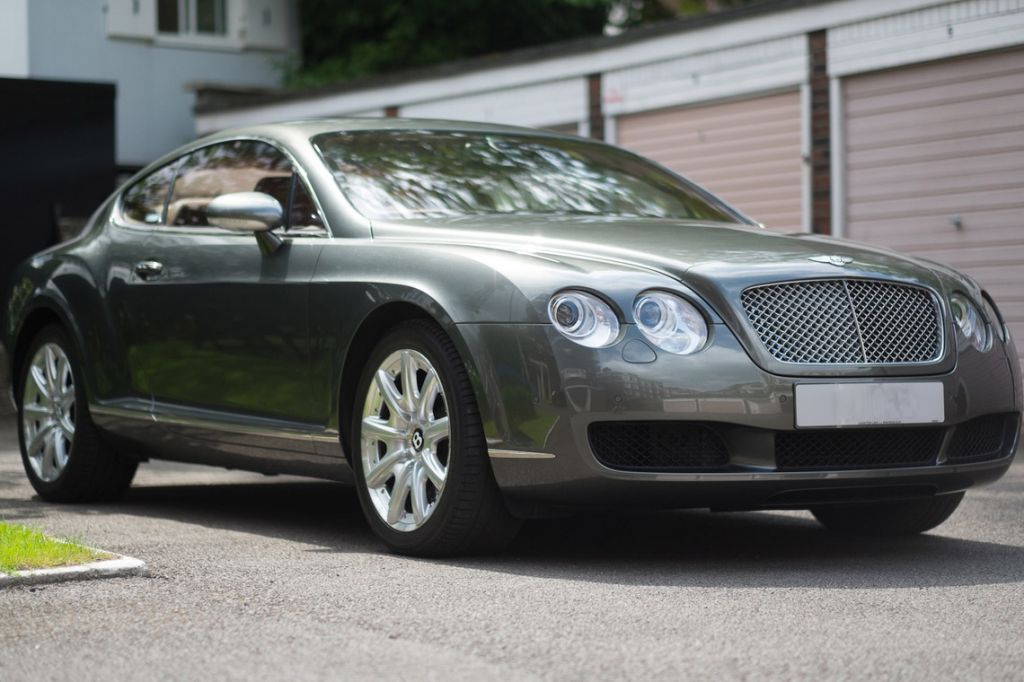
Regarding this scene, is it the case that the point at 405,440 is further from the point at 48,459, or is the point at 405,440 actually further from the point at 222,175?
the point at 48,459

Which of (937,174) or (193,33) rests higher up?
(193,33)

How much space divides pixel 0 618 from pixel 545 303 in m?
1.77

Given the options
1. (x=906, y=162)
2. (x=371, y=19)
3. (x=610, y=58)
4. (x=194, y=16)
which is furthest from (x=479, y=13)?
(x=906, y=162)

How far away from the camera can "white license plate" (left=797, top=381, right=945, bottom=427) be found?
530 centimetres

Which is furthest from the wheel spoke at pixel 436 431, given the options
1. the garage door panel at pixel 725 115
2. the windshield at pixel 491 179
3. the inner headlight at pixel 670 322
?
the garage door panel at pixel 725 115

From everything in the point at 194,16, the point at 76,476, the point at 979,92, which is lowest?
the point at 76,476

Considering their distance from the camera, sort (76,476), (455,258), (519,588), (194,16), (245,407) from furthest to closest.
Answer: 1. (194,16)
2. (76,476)
3. (245,407)
4. (455,258)
5. (519,588)

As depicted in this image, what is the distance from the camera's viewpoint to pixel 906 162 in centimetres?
1379

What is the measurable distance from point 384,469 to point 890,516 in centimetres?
189

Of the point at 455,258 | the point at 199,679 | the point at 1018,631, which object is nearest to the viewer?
the point at 199,679

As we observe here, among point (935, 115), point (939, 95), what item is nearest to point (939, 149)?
point (935, 115)

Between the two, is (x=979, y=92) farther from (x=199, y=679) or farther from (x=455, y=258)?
(x=199, y=679)

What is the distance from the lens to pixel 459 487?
5430 millimetres

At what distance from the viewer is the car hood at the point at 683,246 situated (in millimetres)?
5449
